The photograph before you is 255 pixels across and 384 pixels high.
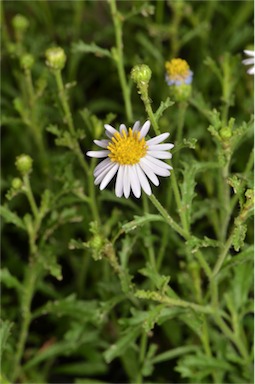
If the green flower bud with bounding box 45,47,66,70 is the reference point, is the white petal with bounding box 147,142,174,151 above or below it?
below

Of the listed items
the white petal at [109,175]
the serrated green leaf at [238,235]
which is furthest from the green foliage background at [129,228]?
the white petal at [109,175]

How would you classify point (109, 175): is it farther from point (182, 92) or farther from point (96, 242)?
point (182, 92)

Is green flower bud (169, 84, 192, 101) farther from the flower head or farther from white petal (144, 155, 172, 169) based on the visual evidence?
white petal (144, 155, 172, 169)

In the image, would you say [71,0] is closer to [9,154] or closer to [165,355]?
[9,154]

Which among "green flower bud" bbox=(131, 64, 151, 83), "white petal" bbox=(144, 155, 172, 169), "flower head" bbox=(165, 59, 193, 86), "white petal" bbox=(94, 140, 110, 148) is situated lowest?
"white petal" bbox=(144, 155, 172, 169)

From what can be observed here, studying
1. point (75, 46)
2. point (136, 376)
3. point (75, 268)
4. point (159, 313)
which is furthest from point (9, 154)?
point (159, 313)

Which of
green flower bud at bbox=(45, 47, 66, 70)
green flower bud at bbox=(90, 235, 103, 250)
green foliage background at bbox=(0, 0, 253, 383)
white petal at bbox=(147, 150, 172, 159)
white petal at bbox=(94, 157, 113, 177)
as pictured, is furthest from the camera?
green flower bud at bbox=(45, 47, 66, 70)

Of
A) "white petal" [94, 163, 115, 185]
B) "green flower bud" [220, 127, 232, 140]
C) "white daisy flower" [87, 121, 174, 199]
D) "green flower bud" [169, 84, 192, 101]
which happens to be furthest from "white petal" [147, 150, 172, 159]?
"green flower bud" [169, 84, 192, 101]
